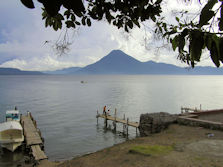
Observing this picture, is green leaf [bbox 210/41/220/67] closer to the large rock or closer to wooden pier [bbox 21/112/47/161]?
→ the large rock

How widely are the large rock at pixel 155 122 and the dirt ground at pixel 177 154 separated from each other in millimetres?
1344

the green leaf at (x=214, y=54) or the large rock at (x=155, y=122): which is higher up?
the green leaf at (x=214, y=54)

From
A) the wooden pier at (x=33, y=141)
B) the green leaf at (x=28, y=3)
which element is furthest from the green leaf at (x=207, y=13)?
the wooden pier at (x=33, y=141)

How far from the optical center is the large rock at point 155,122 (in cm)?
1548

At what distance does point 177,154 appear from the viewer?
31.2 ft

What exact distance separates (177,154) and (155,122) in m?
6.07

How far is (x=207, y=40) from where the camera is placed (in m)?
1.75

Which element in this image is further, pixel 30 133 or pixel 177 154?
pixel 30 133

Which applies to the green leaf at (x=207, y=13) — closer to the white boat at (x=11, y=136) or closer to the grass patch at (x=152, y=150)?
the grass patch at (x=152, y=150)

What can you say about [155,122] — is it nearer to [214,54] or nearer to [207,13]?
[214,54]

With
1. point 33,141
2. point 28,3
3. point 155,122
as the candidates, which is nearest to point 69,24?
point 28,3

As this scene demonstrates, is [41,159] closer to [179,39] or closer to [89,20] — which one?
[89,20]

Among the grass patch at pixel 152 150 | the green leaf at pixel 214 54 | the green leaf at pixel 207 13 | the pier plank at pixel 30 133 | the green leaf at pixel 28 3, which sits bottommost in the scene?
the pier plank at pixel 30 133

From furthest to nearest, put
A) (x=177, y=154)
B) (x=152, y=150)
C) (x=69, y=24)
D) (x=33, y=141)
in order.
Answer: (x=33, y=141) < (x=152, y=150) < (x=177, y=154) < (x=69, y=24)
